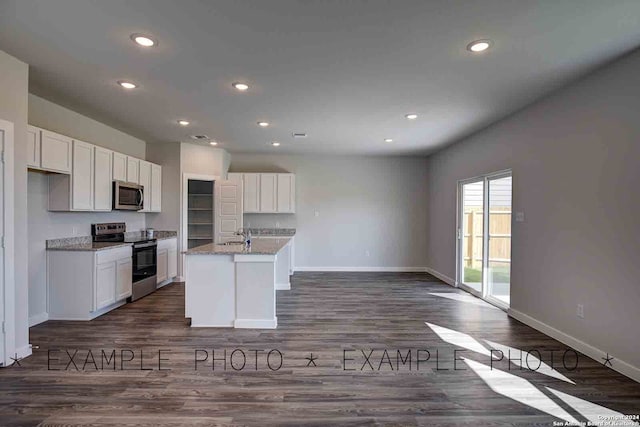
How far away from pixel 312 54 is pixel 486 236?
3.83m

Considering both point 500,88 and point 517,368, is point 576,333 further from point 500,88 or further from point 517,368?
point 500,88

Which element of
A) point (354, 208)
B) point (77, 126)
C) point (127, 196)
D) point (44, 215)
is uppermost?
point (77, 126)

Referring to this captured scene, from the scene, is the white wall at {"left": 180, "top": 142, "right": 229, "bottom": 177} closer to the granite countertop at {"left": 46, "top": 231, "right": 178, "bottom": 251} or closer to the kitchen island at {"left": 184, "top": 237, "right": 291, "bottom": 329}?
the granite countertop at {"left": 46, "top": 231, "right": 178, "bottom": 251}

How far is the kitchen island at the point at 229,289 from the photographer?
12.2ft

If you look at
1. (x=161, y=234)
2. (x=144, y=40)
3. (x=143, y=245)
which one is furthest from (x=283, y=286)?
(x=144, y=40)

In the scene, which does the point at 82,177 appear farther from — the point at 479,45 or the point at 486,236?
the point at 486,236

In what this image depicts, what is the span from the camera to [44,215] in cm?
388

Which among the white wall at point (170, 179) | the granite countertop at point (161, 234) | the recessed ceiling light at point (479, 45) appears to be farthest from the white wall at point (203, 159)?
the recessed ceiling light at point (479, 45)

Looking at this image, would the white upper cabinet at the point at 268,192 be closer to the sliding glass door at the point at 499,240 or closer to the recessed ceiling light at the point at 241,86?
the recessed ceiling light at the point at 241,86

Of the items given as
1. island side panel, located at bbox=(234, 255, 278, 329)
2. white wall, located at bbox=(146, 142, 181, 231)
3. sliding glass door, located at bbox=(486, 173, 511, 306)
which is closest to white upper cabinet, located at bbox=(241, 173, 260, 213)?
white wall, located at bbox=(146, 142, 181, 231)

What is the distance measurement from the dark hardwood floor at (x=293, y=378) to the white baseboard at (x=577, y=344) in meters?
0.08

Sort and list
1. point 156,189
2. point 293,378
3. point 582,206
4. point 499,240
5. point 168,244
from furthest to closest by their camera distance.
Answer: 1. point 156,189
2. point 168,244
3. point 499,240
4. point 582,206
5. point 293,378

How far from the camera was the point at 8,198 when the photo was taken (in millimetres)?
2734

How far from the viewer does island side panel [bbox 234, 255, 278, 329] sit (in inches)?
146
